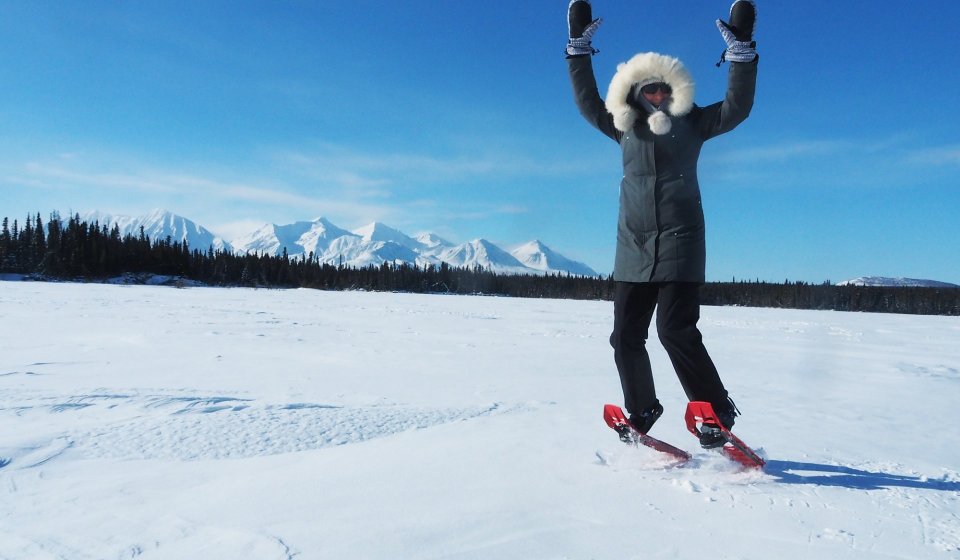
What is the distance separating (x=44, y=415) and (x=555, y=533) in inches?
107

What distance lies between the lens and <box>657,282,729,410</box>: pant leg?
2.17m

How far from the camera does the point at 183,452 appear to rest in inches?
83.1

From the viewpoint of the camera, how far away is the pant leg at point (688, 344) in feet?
7.11

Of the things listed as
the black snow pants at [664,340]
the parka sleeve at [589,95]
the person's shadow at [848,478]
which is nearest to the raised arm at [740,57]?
the parka sleeve at [589,95]

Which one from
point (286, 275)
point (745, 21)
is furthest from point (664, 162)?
point (286, 275)

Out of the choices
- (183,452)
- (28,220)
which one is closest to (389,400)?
(183,452)

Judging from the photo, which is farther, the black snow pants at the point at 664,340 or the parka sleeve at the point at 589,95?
the parka sleeve at the point at 589,95

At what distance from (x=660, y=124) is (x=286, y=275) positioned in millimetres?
78689

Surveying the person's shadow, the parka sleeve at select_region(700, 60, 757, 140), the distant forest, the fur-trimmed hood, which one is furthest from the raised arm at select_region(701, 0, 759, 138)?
the distant forest

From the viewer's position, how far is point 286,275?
2968 inches

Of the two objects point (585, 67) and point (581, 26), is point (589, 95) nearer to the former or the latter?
point (585, 67)

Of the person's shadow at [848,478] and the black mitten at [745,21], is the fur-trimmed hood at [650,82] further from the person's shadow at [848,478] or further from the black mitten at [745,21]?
the person's shadow at [848,478]

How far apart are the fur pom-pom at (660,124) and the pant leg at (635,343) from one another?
0.69 metres

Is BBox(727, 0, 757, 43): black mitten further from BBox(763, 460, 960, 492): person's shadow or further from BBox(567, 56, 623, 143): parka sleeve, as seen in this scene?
BBox(763, 460, 960, 492): person's shadow
